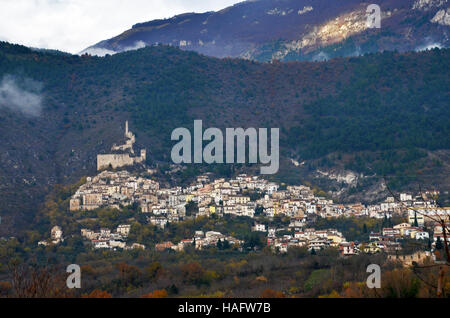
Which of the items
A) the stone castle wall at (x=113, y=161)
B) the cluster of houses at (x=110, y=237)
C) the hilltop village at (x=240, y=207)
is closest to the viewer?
the hilltop village at (x=240, y=207)

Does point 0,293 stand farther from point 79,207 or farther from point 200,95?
point 200,95

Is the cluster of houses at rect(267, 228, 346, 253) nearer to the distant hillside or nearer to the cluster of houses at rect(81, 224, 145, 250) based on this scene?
the cluster of houses at rect(81, 224, 145, 250)

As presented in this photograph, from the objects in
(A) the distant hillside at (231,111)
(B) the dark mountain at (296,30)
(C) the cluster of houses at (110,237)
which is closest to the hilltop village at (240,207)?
(C) the cluster of houses at (110,237)

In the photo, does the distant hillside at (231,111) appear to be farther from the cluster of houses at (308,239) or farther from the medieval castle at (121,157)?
the cluster of houses at (308,239)

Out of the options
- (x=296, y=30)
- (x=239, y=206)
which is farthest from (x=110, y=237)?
(x=296, y=30)

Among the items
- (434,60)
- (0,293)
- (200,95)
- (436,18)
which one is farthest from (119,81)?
(0,293)

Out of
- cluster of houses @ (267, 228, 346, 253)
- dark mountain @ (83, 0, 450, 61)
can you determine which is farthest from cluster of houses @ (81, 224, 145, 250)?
dark mountain @ (83, 0, 450, 61)

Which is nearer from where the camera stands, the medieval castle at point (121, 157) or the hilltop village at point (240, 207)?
the hilltop village at point (240, 207)
